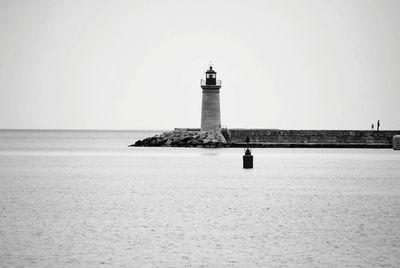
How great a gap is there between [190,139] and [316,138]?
37.3 feet

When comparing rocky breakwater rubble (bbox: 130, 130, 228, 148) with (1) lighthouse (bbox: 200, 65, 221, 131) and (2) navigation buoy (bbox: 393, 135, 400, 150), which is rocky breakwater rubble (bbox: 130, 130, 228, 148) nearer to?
(1) lighthouse (bbox: 200, 65, 221, 131)

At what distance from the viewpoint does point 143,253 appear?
1185 cm

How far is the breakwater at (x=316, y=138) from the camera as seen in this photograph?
6303 centimetres

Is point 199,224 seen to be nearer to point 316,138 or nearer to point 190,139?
point 190,139

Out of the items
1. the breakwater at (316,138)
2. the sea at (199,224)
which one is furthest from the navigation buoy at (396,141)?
the sea at (199,224)

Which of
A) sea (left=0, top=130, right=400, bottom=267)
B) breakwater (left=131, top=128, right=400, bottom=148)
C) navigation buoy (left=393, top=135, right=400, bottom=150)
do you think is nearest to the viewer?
sea (left=0, top=130, right=400, bottom=267)

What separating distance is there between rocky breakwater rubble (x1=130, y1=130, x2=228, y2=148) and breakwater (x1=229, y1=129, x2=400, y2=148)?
2.80 meters

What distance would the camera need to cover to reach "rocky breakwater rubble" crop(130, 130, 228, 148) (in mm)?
59656

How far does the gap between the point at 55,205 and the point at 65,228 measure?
4694mm

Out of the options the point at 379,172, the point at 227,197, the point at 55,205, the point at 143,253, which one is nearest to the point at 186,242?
the point at 143,253

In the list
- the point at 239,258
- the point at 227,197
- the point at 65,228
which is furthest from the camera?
the point at 227,197

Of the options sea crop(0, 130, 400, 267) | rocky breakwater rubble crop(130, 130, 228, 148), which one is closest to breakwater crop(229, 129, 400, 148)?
rocky breakwater rubble crop(130, 130, 228, 148)

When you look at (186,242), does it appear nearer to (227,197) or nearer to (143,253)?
(143,253)

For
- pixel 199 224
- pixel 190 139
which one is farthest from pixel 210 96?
pixel 199 224
